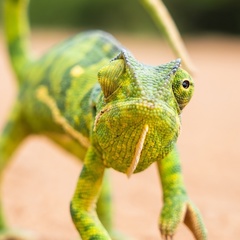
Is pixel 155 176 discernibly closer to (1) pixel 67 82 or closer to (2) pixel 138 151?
(1) pixel 67 82

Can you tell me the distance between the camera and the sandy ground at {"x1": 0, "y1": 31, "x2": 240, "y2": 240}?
3.89 meters

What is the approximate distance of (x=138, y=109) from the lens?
6.40 ft

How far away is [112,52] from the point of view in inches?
108

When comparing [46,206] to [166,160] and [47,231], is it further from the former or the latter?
[166,160]

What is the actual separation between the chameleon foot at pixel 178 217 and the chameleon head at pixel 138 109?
0.28 metres

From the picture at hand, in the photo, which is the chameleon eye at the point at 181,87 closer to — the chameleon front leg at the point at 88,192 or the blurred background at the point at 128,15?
the chameleon front leg at the point at 88,192

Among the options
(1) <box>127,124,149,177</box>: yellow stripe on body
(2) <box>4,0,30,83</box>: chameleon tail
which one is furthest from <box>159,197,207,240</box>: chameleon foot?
(2) <box>4,0,30,83</box>: chameleon tail

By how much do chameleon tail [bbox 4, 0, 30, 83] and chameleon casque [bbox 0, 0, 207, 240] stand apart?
0.36 feet

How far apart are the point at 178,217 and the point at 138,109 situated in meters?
0.56

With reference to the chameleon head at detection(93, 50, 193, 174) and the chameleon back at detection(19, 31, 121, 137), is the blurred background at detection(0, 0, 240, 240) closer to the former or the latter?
the chameleon back at detection(19, 31, 121, 137)

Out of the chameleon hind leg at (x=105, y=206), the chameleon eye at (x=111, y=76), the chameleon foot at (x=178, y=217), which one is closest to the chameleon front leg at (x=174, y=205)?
the chameleon foot at (x=178, y=217)

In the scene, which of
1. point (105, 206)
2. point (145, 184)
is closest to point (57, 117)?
point (105, 206)

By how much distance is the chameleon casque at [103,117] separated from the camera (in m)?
2.01

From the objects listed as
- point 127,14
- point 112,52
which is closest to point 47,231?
point 112,52
